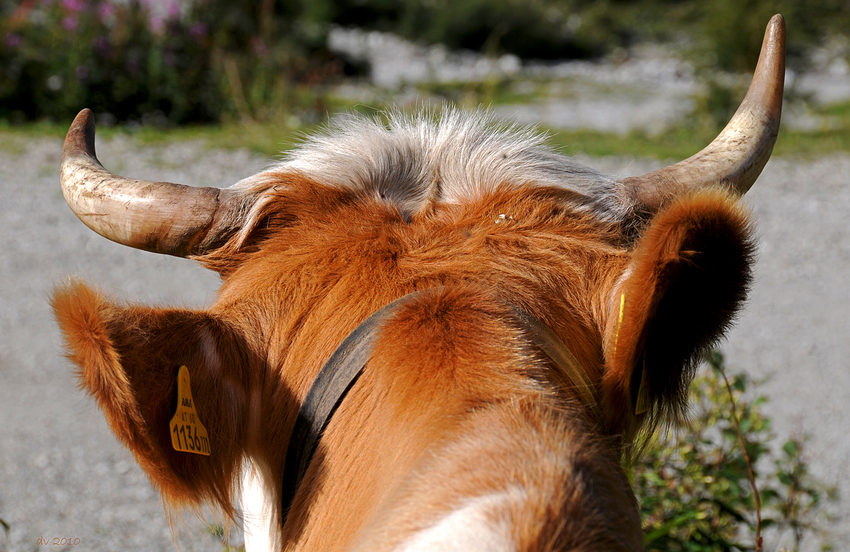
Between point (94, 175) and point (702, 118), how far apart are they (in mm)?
13971

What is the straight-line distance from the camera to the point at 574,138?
44.4 feet

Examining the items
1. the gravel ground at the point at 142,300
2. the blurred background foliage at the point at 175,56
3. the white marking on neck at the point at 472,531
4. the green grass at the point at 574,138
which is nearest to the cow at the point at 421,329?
the white marking on neck at the point at 472,531

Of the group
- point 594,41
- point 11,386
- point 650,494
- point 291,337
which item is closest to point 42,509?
point 11,386

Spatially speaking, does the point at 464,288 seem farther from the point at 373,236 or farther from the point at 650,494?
the point at 650,494

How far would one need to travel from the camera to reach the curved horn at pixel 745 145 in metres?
2.18

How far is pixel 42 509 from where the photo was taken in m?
4.96

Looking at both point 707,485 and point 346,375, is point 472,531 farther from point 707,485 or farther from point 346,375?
point 707,485

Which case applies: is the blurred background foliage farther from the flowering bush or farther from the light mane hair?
the light mane hair

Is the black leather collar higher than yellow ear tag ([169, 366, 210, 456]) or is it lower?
higher

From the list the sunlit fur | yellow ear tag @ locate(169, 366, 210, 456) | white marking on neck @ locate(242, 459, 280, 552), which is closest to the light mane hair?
the sunlit fur

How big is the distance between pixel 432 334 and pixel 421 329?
0.03 m

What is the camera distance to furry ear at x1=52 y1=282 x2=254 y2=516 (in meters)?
1.59

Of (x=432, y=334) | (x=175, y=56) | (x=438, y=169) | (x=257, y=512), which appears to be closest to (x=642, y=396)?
(x=432, y=334)

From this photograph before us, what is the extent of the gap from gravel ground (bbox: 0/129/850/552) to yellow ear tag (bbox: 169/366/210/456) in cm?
57
